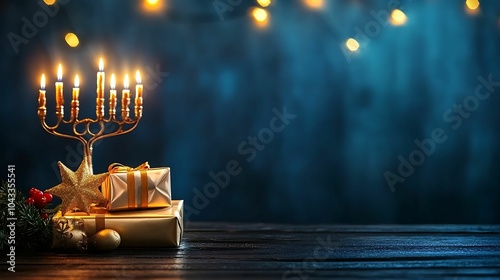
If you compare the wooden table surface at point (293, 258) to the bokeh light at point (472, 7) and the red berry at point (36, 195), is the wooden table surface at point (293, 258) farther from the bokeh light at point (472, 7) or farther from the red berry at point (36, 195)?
the bokeh light at point (472, 7)

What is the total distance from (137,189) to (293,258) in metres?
0.51

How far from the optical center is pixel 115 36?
2.94m

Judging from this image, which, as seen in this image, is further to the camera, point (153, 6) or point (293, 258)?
point (153, 6)

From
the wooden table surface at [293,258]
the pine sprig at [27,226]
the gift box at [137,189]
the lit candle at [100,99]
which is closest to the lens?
the wooden table surface at [293,258]

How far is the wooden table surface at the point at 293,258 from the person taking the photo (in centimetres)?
163

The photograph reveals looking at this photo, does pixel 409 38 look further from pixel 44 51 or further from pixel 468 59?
pixel 44 51

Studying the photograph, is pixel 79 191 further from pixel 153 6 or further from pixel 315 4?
pixel 315 4

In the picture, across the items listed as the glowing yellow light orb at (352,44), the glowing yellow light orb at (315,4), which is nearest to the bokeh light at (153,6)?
the glowing yellow light orb at (315,4)

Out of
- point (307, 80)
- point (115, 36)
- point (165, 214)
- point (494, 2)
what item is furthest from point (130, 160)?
point (494, 2)

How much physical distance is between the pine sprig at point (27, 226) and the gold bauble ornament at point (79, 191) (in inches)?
3.7

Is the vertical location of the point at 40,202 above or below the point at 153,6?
below

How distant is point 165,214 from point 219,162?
969 millimetres

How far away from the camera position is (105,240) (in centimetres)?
191

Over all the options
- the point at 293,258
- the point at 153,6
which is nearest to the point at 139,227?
the point at 293,258
